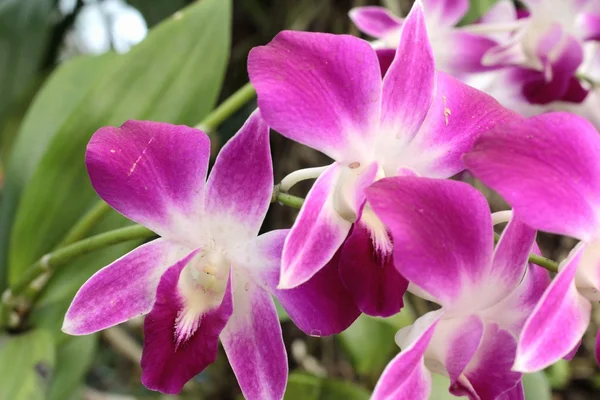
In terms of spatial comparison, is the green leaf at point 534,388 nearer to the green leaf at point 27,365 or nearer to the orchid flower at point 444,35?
the orchid flower at point 444,35

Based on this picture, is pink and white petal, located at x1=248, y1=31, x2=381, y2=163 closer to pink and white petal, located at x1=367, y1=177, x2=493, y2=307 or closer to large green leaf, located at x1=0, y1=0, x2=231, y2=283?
pink and white petal, located at x1=367, y1=177, x2=493, y2=307

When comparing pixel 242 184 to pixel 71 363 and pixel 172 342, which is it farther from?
pixel 71 363

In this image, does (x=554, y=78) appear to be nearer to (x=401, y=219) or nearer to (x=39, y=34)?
(x=401, y=219)

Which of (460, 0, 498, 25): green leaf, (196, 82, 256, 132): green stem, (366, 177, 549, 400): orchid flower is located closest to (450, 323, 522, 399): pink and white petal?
(366, 177, 549, 400): orchid flower

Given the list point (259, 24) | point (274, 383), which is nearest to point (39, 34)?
point (259, 24)

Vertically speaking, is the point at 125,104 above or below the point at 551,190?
below

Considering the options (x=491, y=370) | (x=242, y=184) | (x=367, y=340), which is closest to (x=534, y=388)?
(x=367, y=340)

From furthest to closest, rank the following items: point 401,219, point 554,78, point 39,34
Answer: point 39,34 < point 554,78 < point 401,219
